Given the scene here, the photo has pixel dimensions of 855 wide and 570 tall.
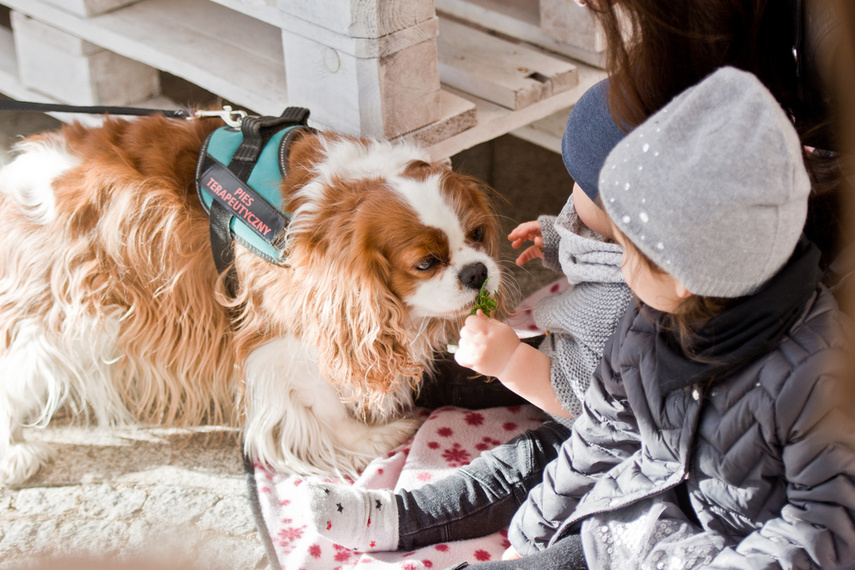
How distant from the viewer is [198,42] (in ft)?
7.89

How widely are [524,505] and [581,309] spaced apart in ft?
1.41

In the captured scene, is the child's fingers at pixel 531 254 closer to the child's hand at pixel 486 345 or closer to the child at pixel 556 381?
the child at pixel 556 381

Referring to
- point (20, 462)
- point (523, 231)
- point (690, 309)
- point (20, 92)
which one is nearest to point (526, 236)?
point (523, 231)

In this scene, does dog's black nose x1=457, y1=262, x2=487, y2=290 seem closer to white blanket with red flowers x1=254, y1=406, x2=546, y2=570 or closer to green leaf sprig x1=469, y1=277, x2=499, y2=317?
green leaf sprig x1=469, y1=277, x2=499, y2=317

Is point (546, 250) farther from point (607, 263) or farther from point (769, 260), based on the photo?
point (769, 260)

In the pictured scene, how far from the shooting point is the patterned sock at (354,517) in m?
1.65

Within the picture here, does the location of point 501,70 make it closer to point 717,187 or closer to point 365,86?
point 365,86

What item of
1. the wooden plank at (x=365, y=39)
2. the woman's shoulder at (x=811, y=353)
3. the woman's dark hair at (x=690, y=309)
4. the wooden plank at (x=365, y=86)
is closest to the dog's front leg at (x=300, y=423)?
the wooden plank at (x=365, y=86)

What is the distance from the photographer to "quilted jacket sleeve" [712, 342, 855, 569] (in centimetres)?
109

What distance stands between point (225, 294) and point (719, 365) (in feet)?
3.91

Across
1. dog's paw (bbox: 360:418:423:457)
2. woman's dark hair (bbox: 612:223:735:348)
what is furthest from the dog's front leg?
woman's dark hair (bbox: 612:223:735:348)

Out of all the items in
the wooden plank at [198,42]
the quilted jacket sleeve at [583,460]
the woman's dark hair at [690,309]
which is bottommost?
the quilted jacket sleeve at [583,460]

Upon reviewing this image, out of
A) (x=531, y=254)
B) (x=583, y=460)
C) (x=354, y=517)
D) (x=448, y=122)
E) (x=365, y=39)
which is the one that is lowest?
(x=354, y=517)

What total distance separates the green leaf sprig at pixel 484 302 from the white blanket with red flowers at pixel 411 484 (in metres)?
0.44
